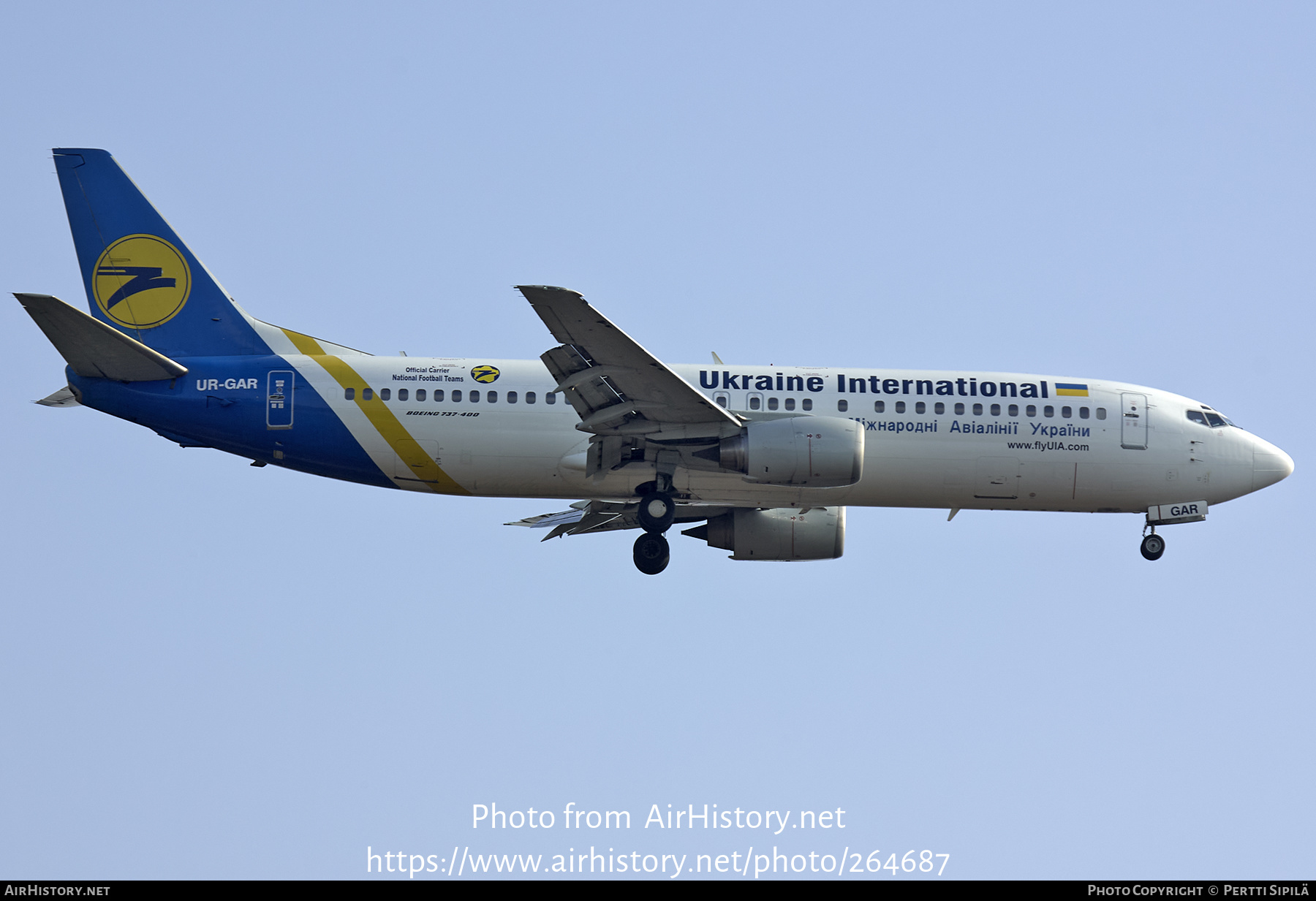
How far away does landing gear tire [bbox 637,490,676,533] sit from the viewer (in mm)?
29281

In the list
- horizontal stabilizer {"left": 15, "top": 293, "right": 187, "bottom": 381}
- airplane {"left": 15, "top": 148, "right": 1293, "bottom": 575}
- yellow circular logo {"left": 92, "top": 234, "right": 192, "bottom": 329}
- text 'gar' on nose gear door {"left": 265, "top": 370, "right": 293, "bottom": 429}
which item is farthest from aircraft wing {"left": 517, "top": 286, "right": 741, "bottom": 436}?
yellow circular logo {"left": 92, "top": 234, "right": 192, "bottom": 329}

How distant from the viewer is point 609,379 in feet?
89.8

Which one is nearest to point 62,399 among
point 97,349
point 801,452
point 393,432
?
point 97,349

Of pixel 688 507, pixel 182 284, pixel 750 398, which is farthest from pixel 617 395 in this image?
pixel 182 284

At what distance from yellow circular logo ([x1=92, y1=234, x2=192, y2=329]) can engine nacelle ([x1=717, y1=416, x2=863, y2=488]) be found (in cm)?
1225

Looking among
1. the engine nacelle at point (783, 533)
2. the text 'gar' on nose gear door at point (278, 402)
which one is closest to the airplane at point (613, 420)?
the text 'gar' on nose gear door at point (278, 402)

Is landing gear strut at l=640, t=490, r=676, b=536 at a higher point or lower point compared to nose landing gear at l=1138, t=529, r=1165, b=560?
higher

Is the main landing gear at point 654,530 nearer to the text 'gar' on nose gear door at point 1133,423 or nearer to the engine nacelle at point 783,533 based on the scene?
the engine nacelle at point 783,533

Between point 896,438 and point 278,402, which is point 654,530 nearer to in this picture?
point 896,438

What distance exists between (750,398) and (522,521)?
682 cm

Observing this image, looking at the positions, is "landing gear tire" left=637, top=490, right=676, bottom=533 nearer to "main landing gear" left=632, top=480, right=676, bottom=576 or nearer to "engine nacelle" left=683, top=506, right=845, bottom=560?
"main landing gear" left=632, top=480, right=676, bottom=576

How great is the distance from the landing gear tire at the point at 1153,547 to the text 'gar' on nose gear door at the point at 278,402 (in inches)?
707

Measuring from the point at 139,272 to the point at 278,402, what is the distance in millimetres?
4606
